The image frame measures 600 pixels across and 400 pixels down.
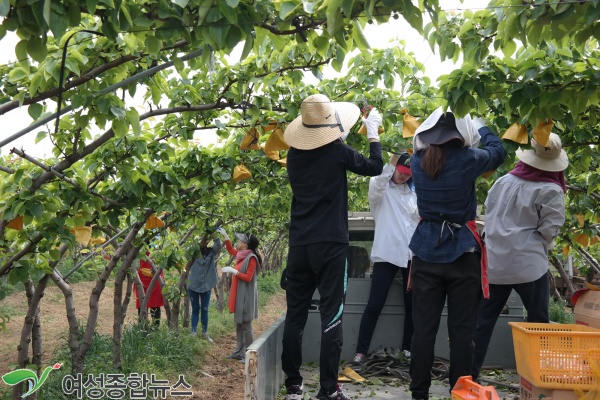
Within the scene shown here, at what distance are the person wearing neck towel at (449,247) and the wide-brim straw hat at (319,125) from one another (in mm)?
637

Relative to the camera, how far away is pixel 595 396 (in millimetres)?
3477

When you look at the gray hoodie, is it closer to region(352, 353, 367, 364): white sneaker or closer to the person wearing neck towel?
region(352, 353, 367, 364): white sneaker

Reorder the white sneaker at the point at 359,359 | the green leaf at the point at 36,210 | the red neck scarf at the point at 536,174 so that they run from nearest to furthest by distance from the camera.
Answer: the green leaf at the point at 36,210, the red neck scarf at the point at 536,174, the white sneaker at the point at 359,359

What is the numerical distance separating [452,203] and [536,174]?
3.39 ft

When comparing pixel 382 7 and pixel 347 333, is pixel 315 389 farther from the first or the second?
pixel 382 7

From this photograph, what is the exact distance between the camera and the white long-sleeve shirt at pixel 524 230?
4.42 m

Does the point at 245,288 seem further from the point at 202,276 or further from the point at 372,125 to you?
the point at 372,125

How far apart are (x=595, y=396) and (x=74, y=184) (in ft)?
10.8

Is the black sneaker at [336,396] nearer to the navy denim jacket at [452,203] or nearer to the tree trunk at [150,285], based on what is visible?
the navy denim jacket at [452,203]

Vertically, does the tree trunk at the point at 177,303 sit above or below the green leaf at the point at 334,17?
below

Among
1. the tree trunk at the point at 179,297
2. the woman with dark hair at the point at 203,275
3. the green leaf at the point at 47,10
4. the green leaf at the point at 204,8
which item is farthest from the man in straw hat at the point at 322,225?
the woman with dark hair at the point at 203,275

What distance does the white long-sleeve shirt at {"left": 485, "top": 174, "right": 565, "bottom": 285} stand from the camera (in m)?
4.42

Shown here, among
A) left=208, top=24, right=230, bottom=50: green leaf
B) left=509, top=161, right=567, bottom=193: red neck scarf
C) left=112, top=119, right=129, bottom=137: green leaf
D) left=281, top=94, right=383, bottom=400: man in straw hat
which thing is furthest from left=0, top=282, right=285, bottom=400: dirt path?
left=208, top=24, right=230, bottom=50: green leaf

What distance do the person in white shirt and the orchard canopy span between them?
1.02 ft
